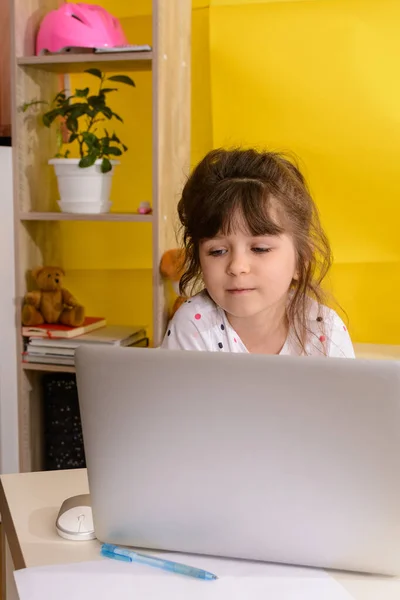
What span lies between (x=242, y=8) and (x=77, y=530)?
208cm

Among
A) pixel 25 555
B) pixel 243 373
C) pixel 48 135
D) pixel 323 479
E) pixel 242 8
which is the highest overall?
pixel 242 8

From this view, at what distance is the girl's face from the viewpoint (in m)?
1.50

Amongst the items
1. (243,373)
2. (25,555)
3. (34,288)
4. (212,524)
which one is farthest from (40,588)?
(34,288)

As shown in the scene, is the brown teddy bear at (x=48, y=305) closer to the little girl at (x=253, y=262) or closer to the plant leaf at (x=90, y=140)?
the plant leaf at (x=90, y=140)

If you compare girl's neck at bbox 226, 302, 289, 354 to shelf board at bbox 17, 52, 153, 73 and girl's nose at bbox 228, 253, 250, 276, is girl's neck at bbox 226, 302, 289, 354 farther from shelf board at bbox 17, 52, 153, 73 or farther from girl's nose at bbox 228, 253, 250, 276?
shelf board at bbox 17, 52, 153, 73

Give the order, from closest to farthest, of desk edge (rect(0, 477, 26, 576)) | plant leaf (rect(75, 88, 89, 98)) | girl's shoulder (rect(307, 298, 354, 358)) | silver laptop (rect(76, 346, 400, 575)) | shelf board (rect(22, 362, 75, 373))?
silver laptop (rect(76, 346, 400, 575)) → desk edge (rect(0, 477, 26, 576)) → girl's shoulder (rect(307, 298, 354, 358)) → plant leaf (rect(75, 88, 89, 98)) → shelf board (rect(22, 362, 75, 373))

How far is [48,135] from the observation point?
2.75 m

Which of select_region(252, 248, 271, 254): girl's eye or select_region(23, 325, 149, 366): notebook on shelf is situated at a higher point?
select_region(252, 248, 271, 254): girl's eye

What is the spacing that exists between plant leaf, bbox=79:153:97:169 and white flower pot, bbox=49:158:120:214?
0.05 feet

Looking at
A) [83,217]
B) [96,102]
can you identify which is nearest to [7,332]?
[83,217]

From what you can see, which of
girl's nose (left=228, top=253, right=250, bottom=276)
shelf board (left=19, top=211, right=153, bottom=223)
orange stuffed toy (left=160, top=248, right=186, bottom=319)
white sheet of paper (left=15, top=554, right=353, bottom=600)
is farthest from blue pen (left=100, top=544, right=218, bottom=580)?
shelf board (left=19, top=211, right=153, bottom=223)

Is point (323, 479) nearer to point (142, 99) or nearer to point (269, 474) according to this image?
point (269, 474)

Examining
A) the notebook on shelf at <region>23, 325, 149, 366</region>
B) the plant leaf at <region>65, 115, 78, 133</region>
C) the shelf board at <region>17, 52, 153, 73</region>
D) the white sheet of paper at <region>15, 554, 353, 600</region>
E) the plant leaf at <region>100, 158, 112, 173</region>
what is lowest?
the notebook on shelf at <region>23, 325, 149, 366</region>

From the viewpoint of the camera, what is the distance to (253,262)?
1500 mm
